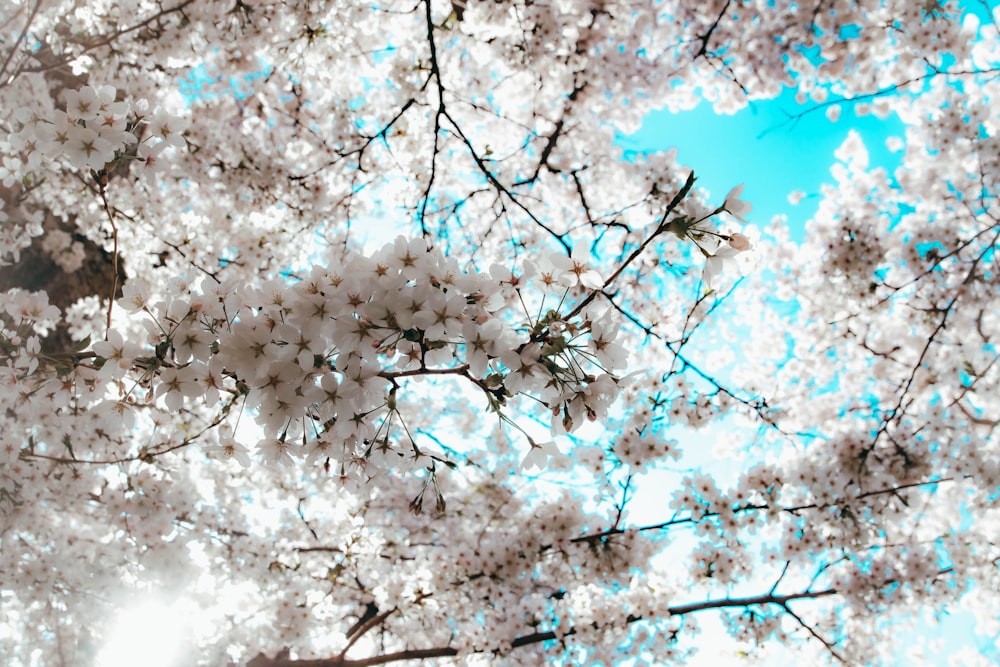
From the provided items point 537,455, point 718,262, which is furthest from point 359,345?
point 718,262

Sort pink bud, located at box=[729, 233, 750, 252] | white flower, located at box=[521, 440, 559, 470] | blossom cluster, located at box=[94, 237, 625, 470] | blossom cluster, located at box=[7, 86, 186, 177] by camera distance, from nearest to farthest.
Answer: blossom cluster, located at box=[94, 237, 625, 470] → pink bud, located at box=[729, 233, 750, 252] → white flower, located at box=[521, 440, 559, 470] → blossom cluster, located at box=[7, 86, 186, 177]

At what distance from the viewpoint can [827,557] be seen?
500cm

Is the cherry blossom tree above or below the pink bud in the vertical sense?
above

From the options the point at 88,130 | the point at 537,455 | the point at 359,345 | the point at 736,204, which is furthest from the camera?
the point at 88,130

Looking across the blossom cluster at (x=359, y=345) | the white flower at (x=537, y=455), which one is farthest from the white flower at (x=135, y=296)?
the white flower at (x=537, y=455)

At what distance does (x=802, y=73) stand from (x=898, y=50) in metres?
0.90

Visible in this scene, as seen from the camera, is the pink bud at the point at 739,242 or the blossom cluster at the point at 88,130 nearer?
the pink bud at the point at 739,242

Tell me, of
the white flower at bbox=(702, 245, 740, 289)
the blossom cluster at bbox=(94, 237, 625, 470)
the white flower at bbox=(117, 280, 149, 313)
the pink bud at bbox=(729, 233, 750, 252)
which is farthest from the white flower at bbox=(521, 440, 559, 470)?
the white flower at bbox=(117, 280, 149, 313)

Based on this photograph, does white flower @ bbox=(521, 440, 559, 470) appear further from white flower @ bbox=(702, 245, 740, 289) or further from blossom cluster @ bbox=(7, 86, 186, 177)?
blossom cluster @ bbox=(7, 86, 186, 177)

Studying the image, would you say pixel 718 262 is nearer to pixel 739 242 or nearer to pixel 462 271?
pixel 739 242

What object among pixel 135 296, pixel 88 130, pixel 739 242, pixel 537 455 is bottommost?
pixel 537 455

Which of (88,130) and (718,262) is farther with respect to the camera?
(88,130)

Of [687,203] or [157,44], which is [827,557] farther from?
[157,44]

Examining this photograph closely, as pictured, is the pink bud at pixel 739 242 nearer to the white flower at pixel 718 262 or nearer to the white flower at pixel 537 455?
the white flower at pixel 718 262
